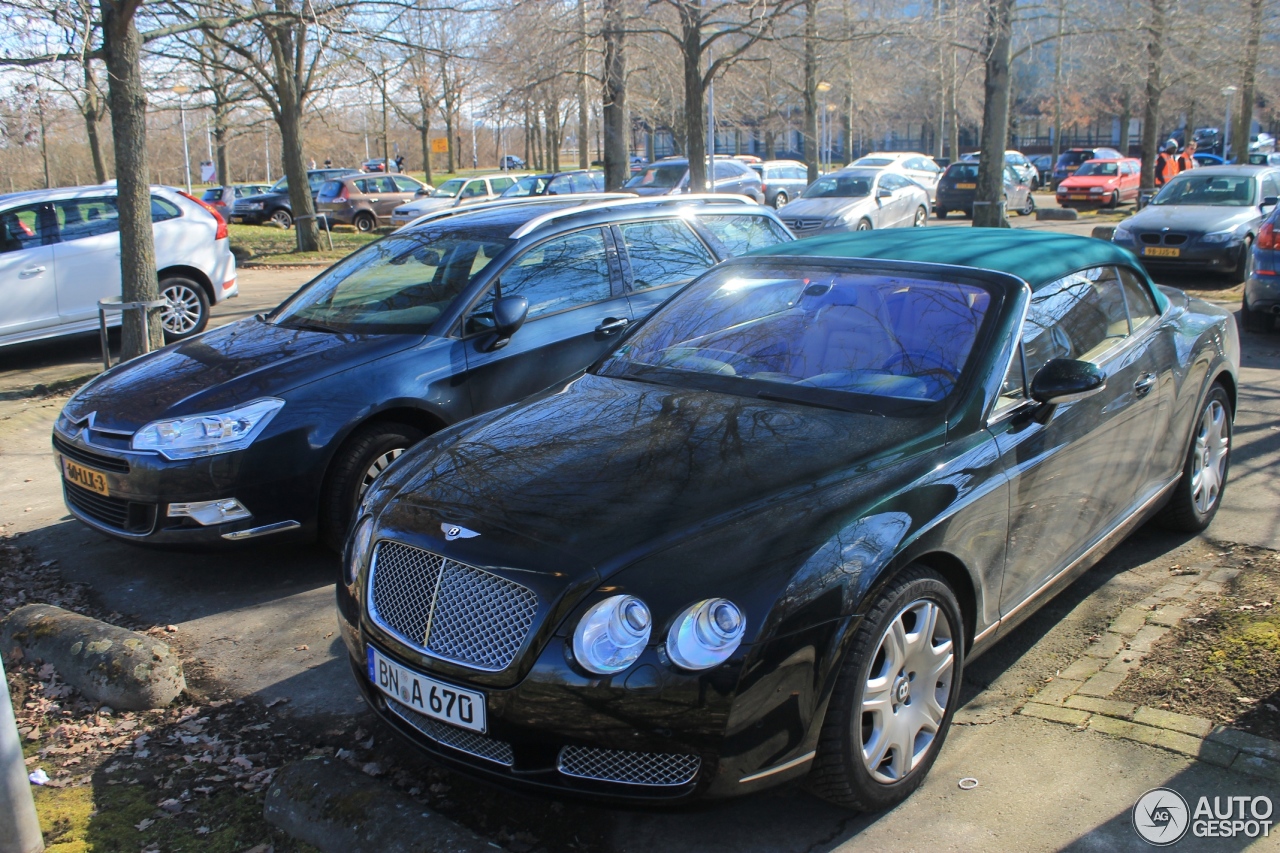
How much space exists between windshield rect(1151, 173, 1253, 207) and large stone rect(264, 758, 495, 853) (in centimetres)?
1529

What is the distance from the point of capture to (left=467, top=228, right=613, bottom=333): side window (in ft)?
18.7

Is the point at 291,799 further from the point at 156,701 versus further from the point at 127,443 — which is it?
the point at 127,443

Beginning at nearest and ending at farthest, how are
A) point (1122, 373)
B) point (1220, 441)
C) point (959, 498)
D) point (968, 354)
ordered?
point (959, 498) < point (968, 354) < point (1122, 373) < point (1220, 441)

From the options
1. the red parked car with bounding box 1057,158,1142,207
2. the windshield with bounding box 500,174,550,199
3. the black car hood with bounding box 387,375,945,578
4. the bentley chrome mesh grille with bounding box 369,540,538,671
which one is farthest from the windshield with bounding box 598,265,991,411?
the red parked car with bounding box 1057,158,1142,207

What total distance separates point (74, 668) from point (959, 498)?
10.9 ft

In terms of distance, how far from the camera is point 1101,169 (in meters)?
30.5

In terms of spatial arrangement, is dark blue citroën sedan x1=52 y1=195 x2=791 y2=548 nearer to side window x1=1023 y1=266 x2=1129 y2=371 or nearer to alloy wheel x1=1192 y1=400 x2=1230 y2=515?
side window x1=1023 y1=266 x2=1129 y2=371

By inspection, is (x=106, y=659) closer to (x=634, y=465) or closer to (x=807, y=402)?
(x=634, y=465)

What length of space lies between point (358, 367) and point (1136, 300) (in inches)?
146

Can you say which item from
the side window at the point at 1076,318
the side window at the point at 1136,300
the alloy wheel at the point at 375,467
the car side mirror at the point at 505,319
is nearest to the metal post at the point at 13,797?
the alloy wheel at the point at 375,467

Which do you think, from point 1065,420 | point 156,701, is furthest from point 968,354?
point 156,701

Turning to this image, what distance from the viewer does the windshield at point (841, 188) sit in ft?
Result: 69.5

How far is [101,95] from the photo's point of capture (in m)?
9.90

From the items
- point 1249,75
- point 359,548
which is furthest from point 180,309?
point 1249,75
